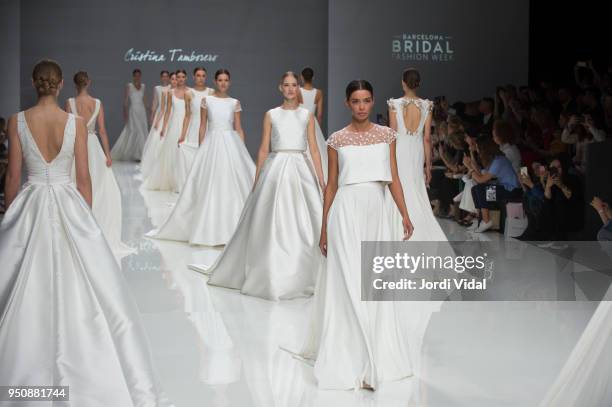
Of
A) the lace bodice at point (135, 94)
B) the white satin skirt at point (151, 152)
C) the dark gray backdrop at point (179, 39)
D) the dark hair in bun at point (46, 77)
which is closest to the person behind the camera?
the dark hair in bun at point (46, 77)

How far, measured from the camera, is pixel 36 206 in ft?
11.3

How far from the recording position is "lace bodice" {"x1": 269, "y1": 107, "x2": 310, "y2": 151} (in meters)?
5.50

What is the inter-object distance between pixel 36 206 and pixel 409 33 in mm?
8559

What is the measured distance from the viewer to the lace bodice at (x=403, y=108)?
6.19m

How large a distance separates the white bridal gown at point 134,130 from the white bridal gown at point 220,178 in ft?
25.2

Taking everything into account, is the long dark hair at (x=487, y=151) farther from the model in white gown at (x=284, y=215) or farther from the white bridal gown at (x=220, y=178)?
the model in white gown at (x=284, y=215)

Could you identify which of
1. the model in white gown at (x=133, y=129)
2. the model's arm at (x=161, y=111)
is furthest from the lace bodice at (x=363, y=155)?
the model in white gown at (x=133, y=129)

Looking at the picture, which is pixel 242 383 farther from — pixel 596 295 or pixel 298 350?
pixel 596 295

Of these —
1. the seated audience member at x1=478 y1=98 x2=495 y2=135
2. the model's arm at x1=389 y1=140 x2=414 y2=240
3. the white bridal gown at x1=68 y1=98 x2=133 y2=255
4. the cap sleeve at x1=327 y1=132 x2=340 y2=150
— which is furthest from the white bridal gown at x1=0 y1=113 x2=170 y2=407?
the seated audience member at x1=478 y1=98 x2=495 y2=135

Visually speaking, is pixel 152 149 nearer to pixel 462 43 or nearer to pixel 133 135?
pixel 133 135

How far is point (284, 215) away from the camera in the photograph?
5477 mm

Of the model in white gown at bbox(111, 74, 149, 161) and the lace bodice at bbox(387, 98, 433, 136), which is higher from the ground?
the model in white gown at bbox(111, 74, 149, 161)

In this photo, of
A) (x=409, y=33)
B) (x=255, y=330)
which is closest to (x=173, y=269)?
(x=255, y=330)

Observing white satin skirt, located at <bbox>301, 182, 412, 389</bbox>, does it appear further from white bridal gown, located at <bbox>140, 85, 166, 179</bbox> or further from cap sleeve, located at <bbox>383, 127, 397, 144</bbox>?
white bridal gown, located at <bbox>140, 85, 166, 179</bbox>
